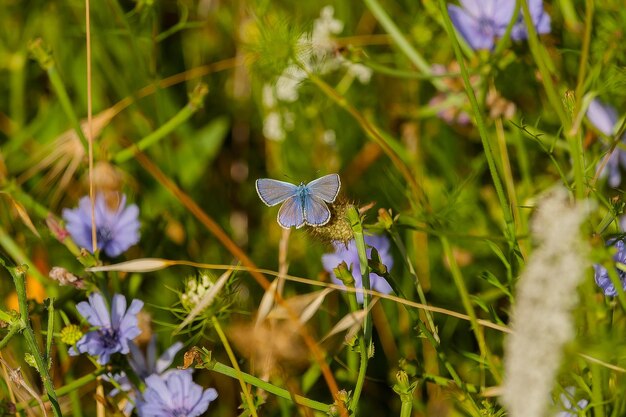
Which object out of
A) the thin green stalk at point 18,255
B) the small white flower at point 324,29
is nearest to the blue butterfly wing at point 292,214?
the thin green stalk at point 18,255

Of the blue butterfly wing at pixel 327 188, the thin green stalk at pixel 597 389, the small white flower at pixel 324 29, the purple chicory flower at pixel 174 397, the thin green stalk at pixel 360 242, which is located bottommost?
the purple chicory flower at pixel 174 397

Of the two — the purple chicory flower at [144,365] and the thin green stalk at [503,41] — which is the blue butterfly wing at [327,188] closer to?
the purple chicory flower at [144,365]

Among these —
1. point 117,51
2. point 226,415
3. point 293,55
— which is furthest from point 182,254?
point 117,51

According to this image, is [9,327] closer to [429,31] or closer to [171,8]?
[429,31]

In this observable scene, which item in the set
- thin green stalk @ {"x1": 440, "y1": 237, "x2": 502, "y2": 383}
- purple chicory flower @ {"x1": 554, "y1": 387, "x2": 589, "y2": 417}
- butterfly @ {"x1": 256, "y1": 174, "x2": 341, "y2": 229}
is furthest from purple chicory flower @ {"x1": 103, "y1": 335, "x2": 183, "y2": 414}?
purple chicory flower @ {"x1": 554, "y1": 387, "x2": 589, "y2": 417}

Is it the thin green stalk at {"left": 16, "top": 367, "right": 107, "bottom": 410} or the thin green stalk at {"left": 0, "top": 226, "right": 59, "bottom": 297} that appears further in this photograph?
the thin green stalk at {"left": 0, "top": 226, "right": 59, "bottom": 297}

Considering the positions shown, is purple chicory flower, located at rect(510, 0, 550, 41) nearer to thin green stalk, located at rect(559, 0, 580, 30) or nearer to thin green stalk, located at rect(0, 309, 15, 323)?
thin green stalk, located at rect(559, 0, 580, 30)

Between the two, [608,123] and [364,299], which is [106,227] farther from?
[608,123]
